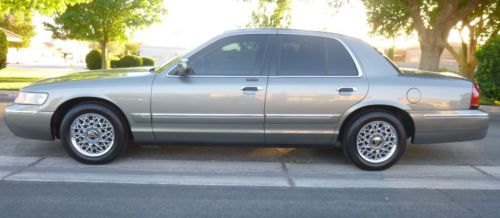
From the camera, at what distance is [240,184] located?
14.0 feet

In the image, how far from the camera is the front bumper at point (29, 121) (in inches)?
183

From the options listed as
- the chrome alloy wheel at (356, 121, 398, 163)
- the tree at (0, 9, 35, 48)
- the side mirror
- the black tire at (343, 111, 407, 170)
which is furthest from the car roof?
the tree at (0, 9, 35, 48)

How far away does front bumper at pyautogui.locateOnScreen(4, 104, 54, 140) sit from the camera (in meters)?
4.64

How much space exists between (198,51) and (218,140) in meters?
1.07

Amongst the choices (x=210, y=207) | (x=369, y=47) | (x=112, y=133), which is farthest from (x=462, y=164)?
(x=112, y=133)

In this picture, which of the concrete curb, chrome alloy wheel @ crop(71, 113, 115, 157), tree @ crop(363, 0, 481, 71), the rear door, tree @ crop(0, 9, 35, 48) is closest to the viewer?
the rear door

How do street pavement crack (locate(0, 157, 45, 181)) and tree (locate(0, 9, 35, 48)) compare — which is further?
tree (locate(0, 9, 35, 48))

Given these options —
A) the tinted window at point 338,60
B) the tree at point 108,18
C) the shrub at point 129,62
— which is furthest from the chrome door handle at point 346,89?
the shrub at point 129,62

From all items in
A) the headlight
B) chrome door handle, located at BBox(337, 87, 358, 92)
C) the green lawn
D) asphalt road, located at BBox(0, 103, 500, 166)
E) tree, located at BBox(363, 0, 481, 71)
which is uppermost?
tree, located at BBox(363, 0, 481, 71)

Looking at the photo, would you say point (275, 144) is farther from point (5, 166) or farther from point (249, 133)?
point (5, 166)

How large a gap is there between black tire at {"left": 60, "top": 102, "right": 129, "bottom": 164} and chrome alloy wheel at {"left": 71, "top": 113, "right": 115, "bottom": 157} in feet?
0.10

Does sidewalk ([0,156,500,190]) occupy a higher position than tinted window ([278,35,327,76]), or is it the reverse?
tinted window ([278,35,327,76])

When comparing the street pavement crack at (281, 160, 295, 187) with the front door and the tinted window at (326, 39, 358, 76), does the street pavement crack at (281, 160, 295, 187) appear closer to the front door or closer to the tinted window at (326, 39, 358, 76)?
the front door

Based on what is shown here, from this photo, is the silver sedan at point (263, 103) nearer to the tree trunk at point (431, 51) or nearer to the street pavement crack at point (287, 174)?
the street pavement crack at point (287, 174)
